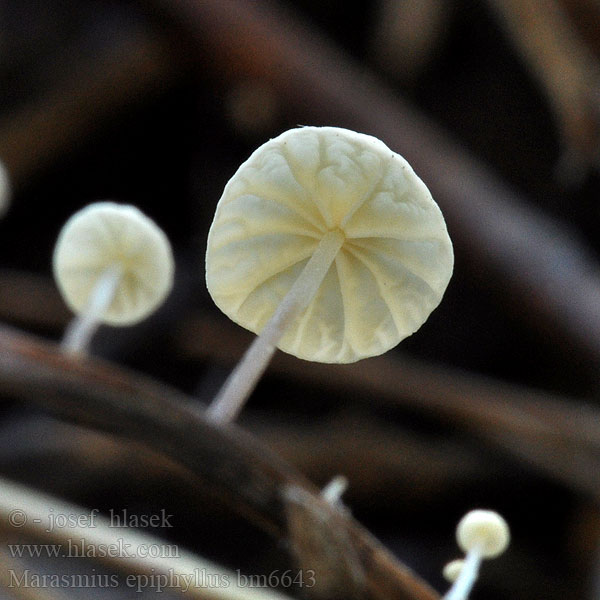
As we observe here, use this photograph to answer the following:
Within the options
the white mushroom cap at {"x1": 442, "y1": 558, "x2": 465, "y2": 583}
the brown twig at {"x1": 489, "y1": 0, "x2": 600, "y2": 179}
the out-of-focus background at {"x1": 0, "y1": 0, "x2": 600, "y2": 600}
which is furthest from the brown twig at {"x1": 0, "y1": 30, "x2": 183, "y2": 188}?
the white mushroom cap at {"x1": 442, "y1": 558, "x2": 465, "y2": 583}

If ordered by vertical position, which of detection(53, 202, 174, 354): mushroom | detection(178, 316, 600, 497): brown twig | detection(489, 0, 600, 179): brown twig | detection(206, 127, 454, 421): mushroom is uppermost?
detection(489, 0, 600, 179): brown twig

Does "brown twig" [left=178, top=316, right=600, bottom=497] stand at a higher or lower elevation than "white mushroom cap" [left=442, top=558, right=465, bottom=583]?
higher

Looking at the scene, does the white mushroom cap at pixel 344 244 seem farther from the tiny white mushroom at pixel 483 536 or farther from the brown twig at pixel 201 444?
the tiny white mushroom at pixel 483 536

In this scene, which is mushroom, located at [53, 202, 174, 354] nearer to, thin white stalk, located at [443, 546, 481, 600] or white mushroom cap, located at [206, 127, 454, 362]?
white mushroom cap, located at [206, 127, 454, 362]

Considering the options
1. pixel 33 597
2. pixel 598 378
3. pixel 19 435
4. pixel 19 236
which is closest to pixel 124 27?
pixel 19 236

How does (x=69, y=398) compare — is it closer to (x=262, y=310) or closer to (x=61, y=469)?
(x=262, y=310)
